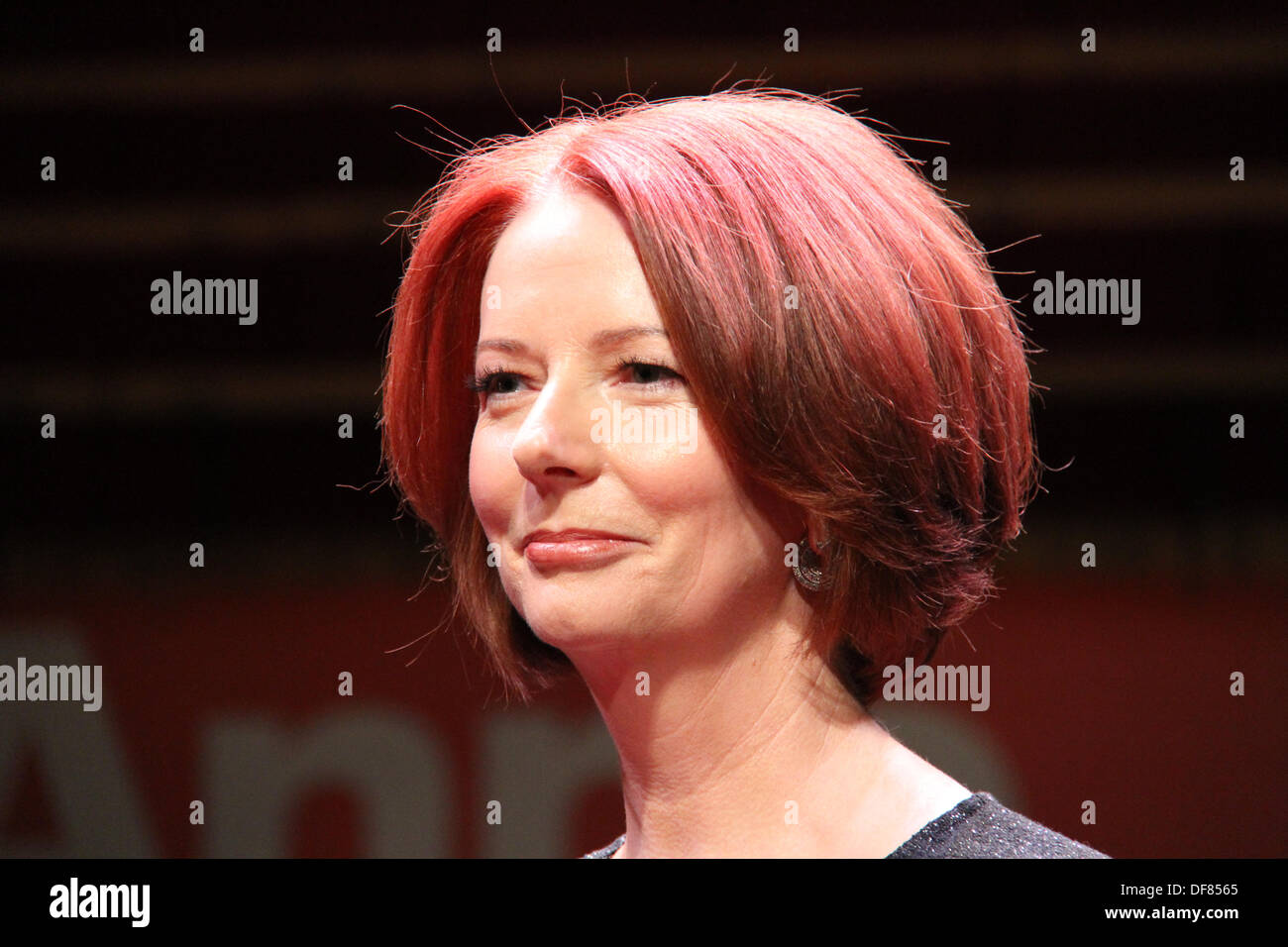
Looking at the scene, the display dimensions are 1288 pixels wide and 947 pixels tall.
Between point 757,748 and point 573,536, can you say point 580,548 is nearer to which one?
point 573,536

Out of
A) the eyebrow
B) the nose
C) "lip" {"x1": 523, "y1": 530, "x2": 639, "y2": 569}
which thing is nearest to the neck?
"lip" {"x1": 523, "y1": 530, "x2": 639, "y2": 569}

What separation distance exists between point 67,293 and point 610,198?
192cm

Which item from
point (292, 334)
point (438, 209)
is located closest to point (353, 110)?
point (292, 334)

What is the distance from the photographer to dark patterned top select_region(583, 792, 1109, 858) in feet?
6.04

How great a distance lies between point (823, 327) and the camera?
5.99 ft

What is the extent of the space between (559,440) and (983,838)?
76 cm

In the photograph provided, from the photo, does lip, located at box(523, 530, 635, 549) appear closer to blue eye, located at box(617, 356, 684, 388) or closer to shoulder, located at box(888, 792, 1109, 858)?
blue eye, located at box(617, 356, 684, 388)

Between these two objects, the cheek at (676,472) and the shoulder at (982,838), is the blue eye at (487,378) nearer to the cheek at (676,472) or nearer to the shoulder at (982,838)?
the cheek at (676,472)

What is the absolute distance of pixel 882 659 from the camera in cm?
203

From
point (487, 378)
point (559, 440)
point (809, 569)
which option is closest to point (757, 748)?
point (809, 569)

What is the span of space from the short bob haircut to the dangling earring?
0.7 inches

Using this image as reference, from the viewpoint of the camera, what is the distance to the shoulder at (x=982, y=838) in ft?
6.04

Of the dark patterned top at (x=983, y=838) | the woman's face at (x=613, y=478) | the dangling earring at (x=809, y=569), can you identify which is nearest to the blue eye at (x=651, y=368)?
the woman's face at (x=613, y=478)
